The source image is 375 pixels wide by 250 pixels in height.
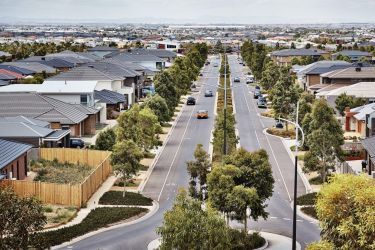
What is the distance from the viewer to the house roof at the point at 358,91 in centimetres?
9081

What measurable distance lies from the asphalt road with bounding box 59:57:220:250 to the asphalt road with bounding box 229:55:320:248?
453 centimetres

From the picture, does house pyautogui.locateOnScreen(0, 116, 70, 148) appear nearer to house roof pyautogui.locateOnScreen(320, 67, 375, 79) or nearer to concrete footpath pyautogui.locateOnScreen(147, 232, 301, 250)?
concrete footpath pyautogui.locateOnScreen(147, 232, 301, 250)

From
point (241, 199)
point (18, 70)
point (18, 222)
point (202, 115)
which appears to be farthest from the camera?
point (18, 70)

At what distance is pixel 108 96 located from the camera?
92.8 metres

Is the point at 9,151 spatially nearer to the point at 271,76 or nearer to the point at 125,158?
the point at 125,158

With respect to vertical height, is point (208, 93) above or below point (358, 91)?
below

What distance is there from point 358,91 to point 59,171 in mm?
49355

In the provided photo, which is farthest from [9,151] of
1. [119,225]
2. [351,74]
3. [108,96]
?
[351,74]

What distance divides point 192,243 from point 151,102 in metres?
50.0

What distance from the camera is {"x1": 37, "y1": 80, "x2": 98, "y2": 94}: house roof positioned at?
81.0 metres

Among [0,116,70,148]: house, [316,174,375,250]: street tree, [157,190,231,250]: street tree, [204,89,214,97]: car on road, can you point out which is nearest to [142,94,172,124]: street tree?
[0,116,70,148]: house

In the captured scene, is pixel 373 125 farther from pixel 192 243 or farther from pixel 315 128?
pixel 192 243

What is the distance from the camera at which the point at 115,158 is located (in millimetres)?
49281

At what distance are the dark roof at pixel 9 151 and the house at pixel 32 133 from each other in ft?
18.0
